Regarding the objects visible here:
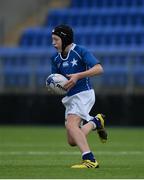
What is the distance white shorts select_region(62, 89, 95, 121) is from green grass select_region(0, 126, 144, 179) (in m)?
0.70

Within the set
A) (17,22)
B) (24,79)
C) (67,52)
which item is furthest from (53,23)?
(67,52)

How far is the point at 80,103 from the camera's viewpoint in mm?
10469

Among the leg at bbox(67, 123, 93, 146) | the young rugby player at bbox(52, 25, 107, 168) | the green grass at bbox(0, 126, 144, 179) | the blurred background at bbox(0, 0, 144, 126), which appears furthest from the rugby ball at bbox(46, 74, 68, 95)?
the blurred background at bbox(0, 0, 144, 126)

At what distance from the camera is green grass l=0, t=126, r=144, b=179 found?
950cm

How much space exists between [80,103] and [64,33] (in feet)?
2.96

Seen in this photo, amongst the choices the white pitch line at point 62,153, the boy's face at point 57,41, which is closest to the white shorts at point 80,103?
the boy's face at point 57,41

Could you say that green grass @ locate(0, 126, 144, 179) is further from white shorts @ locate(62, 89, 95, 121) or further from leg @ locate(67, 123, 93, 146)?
white shorts @ locate(62, 89, 95, 121)

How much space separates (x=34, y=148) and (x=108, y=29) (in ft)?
35.3

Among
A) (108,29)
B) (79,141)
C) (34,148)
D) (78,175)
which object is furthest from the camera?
(108,29)

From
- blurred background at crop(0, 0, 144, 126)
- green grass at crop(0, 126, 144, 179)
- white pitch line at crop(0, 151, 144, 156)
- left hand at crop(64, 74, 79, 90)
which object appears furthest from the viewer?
blurred background at crop(0, 0, 144, 126)

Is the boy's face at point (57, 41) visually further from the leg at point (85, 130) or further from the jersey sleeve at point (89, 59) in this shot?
the leg at point (85, 130)

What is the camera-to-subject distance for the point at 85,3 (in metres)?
26.5

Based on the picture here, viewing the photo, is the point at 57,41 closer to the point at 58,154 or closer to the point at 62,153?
the point at 58,154

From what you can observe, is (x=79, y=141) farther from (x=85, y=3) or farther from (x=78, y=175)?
(x=85, y=3)
